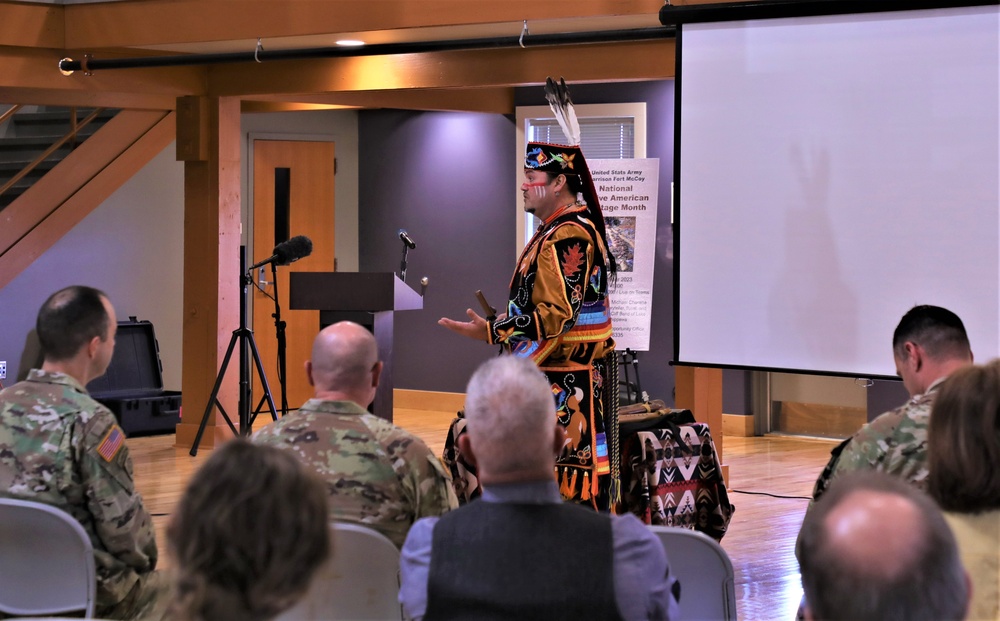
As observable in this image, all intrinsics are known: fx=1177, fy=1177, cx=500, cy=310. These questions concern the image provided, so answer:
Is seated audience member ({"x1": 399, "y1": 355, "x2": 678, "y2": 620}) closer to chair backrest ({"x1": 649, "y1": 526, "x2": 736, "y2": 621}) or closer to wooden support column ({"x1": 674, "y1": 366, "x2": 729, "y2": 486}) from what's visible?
chair backrest ({"x1": 649, "y1": 526, "x2": 736, "y2": 621})

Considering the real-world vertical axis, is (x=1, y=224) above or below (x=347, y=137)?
below

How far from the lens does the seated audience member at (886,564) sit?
1105mm

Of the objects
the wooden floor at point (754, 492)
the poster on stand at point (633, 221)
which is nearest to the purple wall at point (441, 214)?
the wooden floor at point (754, 492)

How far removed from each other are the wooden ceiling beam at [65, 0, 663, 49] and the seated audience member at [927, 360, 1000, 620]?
334cm

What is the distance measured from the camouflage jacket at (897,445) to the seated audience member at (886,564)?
144cm

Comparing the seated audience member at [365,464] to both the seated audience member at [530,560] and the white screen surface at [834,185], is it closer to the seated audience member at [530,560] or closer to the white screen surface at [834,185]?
the seated audience member at [530,560]

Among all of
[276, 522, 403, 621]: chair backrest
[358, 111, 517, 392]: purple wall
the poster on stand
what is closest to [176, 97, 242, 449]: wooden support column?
[358, 111, 517, 392]: purple wall

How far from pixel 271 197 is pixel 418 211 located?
3.85ft

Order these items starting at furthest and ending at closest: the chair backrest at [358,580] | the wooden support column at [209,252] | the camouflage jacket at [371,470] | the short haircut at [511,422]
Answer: the wooden support column at [209,252], the camouflage jacket at [371,470], the chair backrest at [358,580], the short haircut at [511,422]

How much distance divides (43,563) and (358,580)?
763 mm

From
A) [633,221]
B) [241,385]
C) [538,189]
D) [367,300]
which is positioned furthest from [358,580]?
[241,385]

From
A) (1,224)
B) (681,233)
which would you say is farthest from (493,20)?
(1,224)

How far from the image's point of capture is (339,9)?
5676 millimetres

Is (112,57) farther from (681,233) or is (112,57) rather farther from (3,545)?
(3,545)
